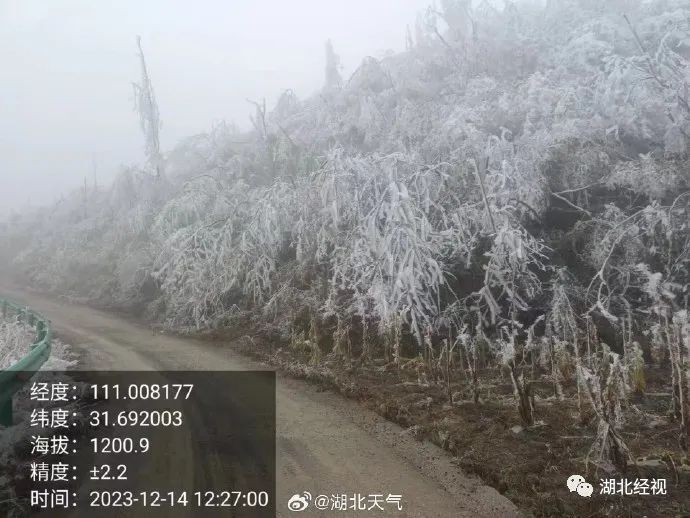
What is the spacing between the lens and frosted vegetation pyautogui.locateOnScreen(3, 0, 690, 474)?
29.9 ft

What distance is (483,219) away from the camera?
10.6 metres

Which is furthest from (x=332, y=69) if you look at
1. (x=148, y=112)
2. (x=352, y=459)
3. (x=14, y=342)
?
(x=352, y=459)

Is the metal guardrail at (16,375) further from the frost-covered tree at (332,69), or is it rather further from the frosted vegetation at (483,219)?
the frost-covered tree at (332,69)

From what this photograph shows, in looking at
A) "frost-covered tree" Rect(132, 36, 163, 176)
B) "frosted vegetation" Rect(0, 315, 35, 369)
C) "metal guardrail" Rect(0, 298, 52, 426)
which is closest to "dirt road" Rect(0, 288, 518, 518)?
"frosted vegetation" Rect(0, 315, 35, 369)

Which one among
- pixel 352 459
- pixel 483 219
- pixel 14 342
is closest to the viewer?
pixel 352 459

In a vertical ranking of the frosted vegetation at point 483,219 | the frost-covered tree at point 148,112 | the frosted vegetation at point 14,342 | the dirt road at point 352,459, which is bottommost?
the dirt road at point 352,459

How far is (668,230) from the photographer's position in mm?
9016

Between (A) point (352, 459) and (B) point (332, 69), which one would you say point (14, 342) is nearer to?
(A) point (352, 459)

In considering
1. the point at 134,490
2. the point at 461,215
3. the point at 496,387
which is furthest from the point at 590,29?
the point at 134,490

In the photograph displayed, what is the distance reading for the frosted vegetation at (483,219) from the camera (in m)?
9.10

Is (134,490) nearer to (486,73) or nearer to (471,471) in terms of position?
(471,471)

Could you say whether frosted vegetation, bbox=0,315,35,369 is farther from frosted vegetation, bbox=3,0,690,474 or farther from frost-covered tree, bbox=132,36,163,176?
frost-covered tree, bbox=132,36,163,176

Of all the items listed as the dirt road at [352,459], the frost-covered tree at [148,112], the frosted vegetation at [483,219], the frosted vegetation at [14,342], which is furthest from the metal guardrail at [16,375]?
the frost-covered tree at [148,112]

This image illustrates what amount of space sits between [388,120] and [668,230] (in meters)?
10.5
